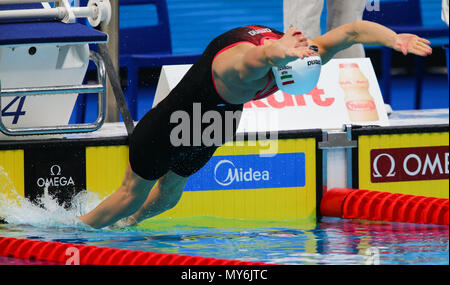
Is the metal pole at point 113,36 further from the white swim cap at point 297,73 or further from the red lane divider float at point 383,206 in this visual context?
the white swim cap at point 297,73

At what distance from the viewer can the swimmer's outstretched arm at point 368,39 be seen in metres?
3.32

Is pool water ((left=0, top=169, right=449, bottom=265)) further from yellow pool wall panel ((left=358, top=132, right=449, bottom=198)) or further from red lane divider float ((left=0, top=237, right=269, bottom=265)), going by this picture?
yellow pool wall panel ((left=358, top=132, right=449, bottom=198))

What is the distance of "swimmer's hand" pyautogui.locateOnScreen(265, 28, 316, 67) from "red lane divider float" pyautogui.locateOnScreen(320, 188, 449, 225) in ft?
5.86

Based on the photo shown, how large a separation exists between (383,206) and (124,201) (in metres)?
1.37

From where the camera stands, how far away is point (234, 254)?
4113 millimetres

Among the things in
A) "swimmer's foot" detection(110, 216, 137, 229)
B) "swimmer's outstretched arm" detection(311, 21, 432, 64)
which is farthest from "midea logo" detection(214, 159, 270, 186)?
"swimmer's outstretched arm" detection(311, 21, 432, 64)

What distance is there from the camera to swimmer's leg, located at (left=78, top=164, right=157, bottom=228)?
4.23 meters

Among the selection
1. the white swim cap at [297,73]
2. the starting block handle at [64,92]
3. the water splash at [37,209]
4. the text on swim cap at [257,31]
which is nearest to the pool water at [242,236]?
the water splash at [37,209]

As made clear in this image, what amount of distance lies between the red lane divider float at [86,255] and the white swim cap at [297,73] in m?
0.67

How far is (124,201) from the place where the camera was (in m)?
4.29

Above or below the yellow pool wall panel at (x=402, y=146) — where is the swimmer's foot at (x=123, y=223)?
below

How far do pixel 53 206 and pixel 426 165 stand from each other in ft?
6.36

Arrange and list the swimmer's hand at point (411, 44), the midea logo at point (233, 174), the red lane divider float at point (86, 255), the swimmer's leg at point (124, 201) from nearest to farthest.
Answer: the swimmer's hand at point (411, 44)
the red lane divider float at point (86, 255)
the swimmer's leg at point (124, 201)
the midea logo at point (233, 174)
